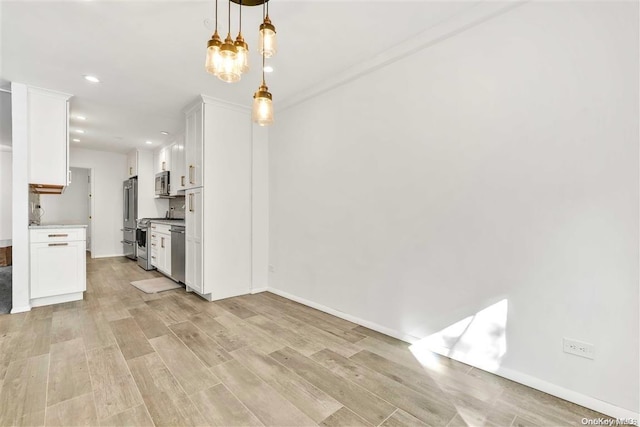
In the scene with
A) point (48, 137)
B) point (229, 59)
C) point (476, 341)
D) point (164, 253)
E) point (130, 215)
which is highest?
point (48, 137)

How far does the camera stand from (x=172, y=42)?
2451 mm

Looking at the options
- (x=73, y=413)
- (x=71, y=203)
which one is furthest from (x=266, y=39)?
(x=71, y=203)

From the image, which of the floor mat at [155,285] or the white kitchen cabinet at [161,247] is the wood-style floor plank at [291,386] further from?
the white kitchen cabinet at [161,247]

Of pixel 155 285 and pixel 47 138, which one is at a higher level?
pixel 47 138

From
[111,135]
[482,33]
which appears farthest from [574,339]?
[111,135]

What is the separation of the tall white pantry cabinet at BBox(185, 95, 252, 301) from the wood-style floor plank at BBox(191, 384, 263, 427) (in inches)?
77.9

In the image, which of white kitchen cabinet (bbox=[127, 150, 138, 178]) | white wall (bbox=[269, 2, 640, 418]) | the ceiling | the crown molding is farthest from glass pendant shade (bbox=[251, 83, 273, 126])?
white kitchen cabinet (bbox=[127, 150, 138, 178])

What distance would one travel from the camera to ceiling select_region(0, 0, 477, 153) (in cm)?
206

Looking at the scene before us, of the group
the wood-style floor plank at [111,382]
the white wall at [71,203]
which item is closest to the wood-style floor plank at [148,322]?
the wood-style floor plank at [111,382]

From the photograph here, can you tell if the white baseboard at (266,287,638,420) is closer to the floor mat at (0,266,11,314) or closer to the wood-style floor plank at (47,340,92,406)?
the wood-style floor plank at (47,340,92,406)

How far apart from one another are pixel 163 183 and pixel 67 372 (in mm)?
4387

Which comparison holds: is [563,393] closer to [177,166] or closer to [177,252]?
[177,252]

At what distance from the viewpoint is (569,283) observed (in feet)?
5.76

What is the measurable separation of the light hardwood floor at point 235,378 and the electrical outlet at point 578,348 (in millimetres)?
309
